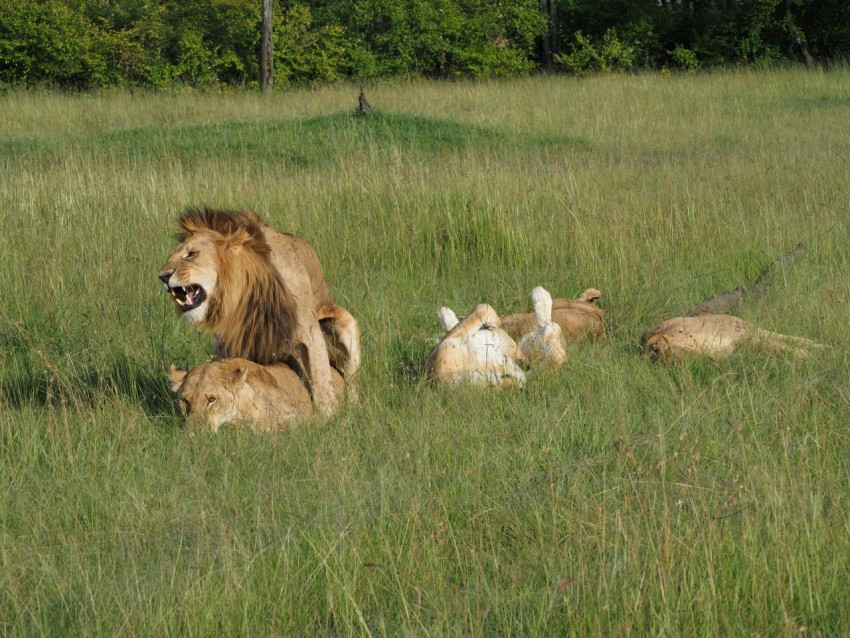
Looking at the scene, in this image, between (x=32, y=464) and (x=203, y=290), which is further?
(x=203, y=290)

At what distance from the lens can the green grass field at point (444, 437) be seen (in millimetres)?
3217

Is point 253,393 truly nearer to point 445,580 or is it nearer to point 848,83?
point 445,580

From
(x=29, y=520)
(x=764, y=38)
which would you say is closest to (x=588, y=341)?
(x=29, y=520)

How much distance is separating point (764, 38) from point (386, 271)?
25.8 meters

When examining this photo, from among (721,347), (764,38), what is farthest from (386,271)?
(764,38)

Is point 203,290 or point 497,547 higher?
point 203,290

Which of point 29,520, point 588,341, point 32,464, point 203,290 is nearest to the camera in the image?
point 29,520

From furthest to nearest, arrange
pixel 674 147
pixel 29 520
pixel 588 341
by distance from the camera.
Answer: pixel 674 147 → pixel 588 341 → pixel 29 520

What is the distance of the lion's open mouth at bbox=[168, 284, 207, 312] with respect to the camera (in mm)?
4789

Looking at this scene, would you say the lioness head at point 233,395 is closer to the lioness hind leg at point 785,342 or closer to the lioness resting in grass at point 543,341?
the lioness resting in grass at point 543,341

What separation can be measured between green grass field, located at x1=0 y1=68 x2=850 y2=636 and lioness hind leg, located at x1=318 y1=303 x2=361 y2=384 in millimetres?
183

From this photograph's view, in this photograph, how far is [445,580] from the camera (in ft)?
11.2

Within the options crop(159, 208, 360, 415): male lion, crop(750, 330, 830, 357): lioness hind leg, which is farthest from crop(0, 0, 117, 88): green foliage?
crop(750, 330, 830, 357): lioness hind leg

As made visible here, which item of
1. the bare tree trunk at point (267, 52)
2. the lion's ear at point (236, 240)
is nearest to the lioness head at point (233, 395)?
the lion's ear at point (236, 240)
